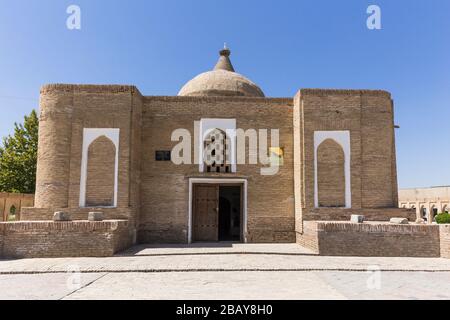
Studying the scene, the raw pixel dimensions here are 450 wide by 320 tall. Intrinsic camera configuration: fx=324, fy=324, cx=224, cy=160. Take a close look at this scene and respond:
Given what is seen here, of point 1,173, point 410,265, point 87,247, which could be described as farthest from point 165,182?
point 1,173

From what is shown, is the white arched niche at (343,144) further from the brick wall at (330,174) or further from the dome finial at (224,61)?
the dome finial at (224,61)

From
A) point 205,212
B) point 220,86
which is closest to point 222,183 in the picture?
point 205,212

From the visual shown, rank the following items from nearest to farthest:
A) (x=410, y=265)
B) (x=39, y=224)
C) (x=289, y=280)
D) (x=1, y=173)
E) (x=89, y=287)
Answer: (x=89, y=287) → (x=289, y=280) → (x=410, y=265) → (x=39, y=224) → (x=1, y=173)

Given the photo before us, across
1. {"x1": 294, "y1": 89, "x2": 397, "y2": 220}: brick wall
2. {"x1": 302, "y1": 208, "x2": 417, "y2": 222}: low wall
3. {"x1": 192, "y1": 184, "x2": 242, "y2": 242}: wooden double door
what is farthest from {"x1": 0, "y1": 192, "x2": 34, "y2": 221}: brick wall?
{"x1": 294, "y1": 89, "x2": 397, "y2": 220}: brick wall

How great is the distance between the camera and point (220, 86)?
1489 centimetres

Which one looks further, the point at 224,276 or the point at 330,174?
the point at 330,174

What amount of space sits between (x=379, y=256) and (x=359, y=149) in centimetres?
374

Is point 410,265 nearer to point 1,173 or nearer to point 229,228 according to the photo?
point 229,228

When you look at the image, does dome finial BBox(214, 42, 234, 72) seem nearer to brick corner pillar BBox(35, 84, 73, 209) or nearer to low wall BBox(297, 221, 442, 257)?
brick corner pillar BBox(35, 84, 73, 209)

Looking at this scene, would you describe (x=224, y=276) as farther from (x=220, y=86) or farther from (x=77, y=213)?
(x=220, y=86)

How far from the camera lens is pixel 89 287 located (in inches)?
232

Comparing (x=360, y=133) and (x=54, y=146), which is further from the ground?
(x=360, y=133)

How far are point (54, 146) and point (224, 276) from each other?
7.57 meters

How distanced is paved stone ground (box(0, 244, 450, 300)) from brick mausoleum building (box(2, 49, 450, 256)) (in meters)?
2.06
